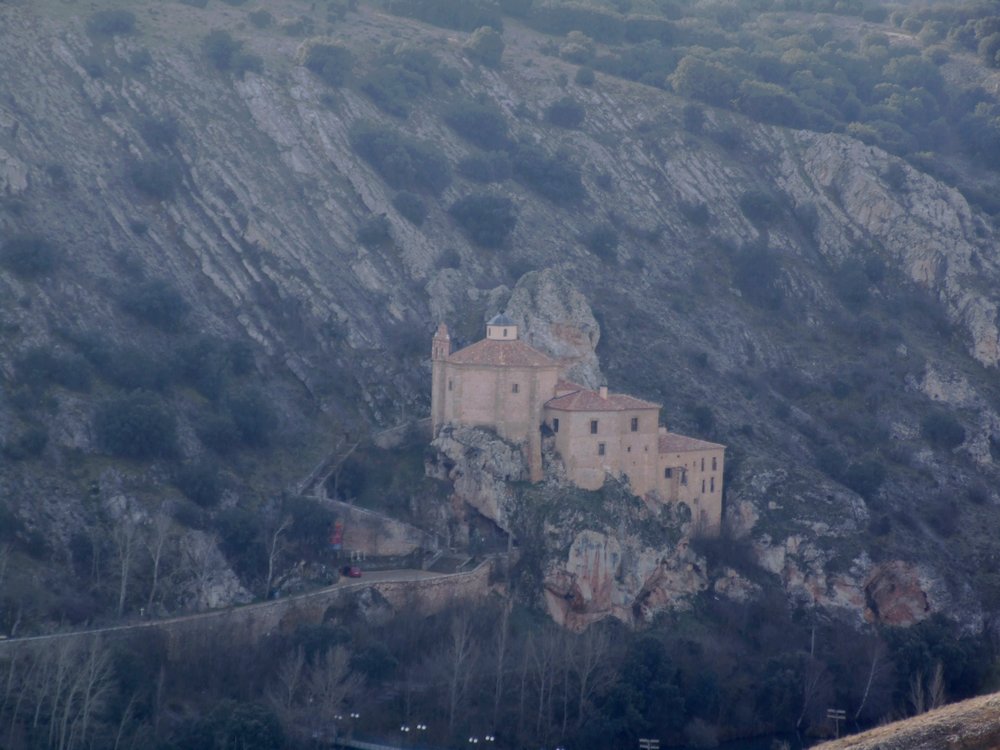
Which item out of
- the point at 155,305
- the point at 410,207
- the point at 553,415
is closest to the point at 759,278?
the point at 410,207

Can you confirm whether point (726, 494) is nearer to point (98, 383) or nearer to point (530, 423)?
point (530, 423)

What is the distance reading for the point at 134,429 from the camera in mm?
62625

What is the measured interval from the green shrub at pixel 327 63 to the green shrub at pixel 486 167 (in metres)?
9.84

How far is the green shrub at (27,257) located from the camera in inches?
2756

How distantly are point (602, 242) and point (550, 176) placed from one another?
7.69 metres

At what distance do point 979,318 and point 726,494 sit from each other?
964 inches

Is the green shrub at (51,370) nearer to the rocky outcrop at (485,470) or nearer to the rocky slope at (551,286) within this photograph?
the rocky slope at (551,286)

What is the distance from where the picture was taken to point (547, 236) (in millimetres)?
88688

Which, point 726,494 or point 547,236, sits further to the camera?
point 547,236

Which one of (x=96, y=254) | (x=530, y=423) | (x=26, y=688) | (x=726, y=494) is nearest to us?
(x=26, y=688)

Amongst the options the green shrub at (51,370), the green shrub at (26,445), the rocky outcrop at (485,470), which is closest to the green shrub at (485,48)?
the rocky outcrop at (485,470)

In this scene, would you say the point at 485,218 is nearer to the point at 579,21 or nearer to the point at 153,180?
the point at 153,180

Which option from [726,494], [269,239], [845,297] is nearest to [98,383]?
[269,239]

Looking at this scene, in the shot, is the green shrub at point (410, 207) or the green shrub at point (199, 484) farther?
the green shrub at point (410, 207)
